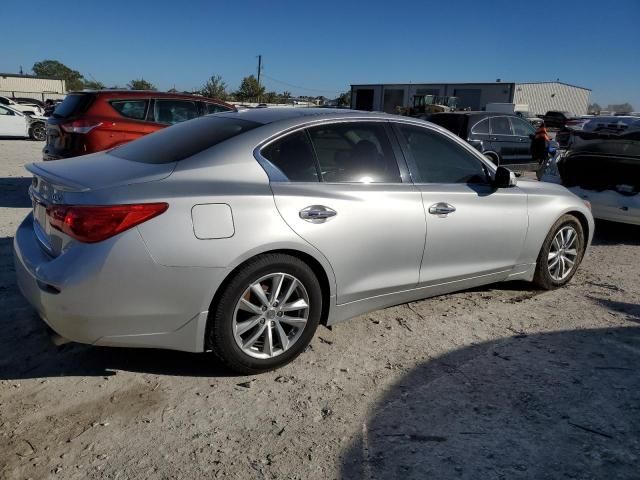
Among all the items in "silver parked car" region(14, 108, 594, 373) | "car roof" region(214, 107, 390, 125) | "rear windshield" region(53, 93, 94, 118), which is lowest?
"silver parked car" region(14, 108, 594, 373)

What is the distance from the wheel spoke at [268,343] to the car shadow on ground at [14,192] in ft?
18.3

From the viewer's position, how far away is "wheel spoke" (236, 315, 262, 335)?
2.99 meters

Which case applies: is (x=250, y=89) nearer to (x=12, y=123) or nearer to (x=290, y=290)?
(x=12, y=123)

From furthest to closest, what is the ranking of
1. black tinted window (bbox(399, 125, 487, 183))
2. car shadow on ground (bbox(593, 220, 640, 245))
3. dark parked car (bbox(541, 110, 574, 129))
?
dark parked car (bbox(541, 110, 574, 129)) → car shadow on ground (bbox(593, 220, 640, 245)) → black tinted window (bbox(399, 125, 487, 183))

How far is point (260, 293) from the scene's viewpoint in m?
3.01

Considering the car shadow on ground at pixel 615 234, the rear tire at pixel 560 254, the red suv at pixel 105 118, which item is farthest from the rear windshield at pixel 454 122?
the rear tire at pixel 560 254

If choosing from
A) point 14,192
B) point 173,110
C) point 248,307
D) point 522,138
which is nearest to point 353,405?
point 248,307

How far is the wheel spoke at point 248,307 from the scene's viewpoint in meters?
2.97

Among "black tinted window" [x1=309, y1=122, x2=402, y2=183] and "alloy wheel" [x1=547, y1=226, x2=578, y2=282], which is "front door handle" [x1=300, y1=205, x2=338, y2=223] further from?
"alloy wheel" [x1=547, y1=226, x2=578, y2=282]

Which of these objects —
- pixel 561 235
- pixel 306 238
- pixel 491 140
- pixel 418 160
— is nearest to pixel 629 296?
pixel 561 235

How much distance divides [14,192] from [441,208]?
286 inches

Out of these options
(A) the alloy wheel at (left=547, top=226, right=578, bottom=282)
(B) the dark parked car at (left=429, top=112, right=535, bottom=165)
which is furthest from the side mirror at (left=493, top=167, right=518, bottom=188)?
(B) the dark parked car at (left=429, top=112, right=535, bottom=165)

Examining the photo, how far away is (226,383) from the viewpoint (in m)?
3.07

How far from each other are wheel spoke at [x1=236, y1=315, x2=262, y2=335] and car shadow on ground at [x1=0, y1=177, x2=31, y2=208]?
5575mm
